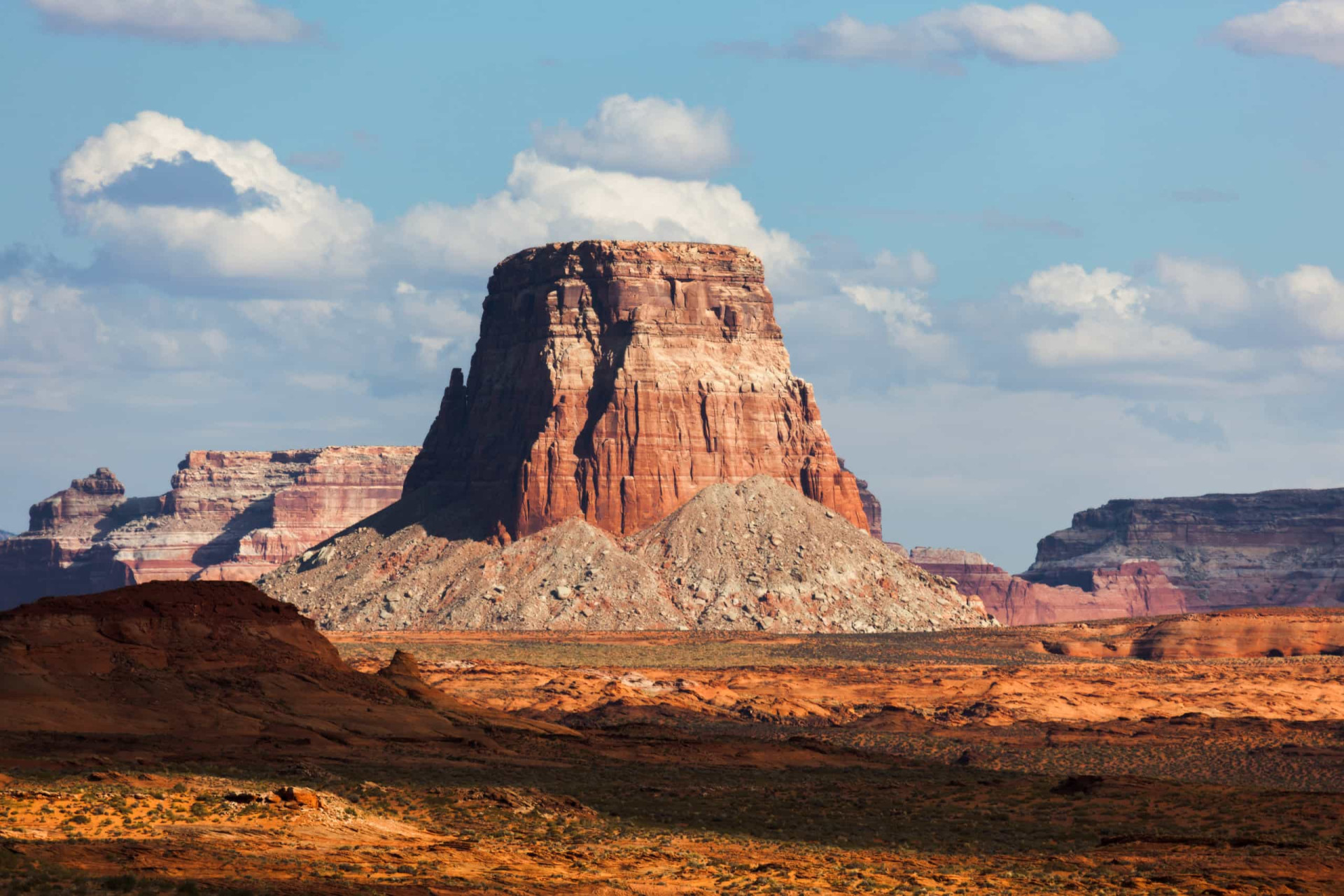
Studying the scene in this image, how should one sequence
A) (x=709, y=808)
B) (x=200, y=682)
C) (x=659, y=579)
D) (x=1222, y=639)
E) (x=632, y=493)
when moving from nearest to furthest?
(x=709, y=808) → (x=200, y=682) → (x=1222, y=639) → (x=659, y=579) → (x=632, y=493)

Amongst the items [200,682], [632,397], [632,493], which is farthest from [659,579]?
[200,682]

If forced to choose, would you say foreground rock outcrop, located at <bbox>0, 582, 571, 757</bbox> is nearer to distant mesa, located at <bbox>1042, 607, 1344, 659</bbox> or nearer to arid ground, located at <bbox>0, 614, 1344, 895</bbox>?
arid ground, located at <bbox>0, 614, 1344, 895</bbox>

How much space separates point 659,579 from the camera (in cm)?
14850

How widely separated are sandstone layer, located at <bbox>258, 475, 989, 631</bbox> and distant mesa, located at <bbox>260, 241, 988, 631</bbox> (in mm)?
183

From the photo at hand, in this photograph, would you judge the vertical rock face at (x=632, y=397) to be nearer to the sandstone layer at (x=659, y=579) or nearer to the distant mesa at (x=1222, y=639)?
the sandstone layer at (x=659, y=579)

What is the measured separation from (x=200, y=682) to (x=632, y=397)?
100573 mm

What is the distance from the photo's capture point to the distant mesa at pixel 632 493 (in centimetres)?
14638

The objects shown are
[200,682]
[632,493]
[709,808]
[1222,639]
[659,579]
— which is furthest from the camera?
[632,493]

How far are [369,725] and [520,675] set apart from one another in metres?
42.7

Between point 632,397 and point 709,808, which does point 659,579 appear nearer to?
point 632,397

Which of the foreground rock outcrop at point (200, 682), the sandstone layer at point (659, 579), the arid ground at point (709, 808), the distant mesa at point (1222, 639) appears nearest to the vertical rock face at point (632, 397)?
the sandstone layer at point (659, 579)

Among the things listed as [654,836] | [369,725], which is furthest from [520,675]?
[654,836]

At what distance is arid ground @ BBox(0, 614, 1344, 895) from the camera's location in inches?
1356

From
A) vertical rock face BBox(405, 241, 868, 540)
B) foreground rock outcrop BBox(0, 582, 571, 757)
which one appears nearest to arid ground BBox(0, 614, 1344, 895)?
foreground rock outcrop BBox(0, 582, 571, 757)
